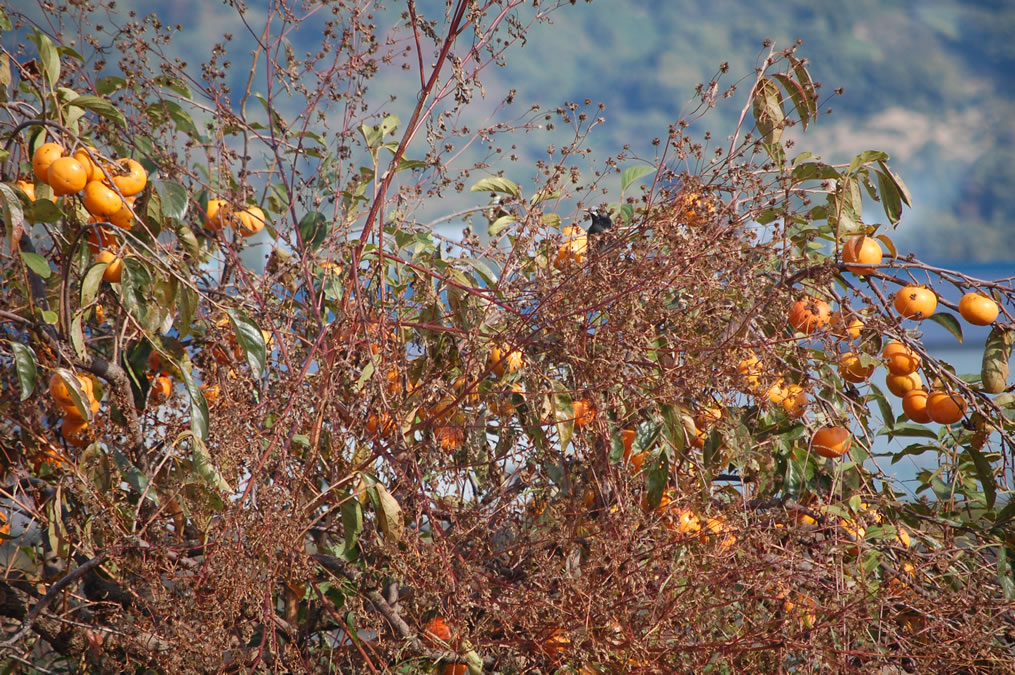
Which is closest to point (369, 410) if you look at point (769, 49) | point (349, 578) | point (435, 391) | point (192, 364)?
point (435, 391)

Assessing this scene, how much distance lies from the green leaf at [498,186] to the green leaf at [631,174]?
0.48 feet

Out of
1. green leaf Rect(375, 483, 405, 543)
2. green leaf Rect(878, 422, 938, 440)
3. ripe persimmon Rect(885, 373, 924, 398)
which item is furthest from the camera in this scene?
green leaf Rect(878, 422, 938, 440)

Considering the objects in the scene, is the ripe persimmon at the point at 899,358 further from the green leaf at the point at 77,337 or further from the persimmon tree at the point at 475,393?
the green leaf at the point at 77,337

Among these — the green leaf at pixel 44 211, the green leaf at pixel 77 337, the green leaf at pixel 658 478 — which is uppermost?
the green leaf at pixel 44 211

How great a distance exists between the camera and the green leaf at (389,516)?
2.77ft

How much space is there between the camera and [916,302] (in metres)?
1.04

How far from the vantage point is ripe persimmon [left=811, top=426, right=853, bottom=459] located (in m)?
1.06

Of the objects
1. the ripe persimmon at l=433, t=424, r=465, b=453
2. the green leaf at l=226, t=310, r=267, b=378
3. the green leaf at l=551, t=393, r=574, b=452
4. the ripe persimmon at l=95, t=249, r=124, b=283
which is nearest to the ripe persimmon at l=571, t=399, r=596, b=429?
the green leaf at l=551, t=393, r=574, b=452

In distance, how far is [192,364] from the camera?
1.18 metres

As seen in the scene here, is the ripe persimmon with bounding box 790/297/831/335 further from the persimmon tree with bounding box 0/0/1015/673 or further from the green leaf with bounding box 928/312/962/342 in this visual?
the green leaf with bounding box 928/312/962/342

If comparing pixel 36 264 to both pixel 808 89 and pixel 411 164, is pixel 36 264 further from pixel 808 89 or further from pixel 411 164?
pixel 808 89

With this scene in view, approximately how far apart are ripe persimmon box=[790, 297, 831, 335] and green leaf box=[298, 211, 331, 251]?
2.05 ft

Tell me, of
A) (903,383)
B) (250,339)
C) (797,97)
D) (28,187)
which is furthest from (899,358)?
(28,187)

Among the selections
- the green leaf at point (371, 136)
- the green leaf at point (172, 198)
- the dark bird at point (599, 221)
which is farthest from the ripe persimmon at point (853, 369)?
→ the green leaf at point (172, 198)
